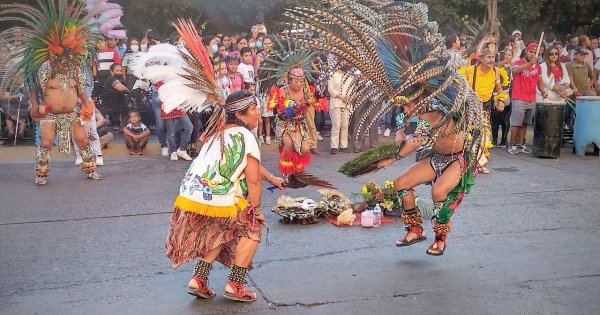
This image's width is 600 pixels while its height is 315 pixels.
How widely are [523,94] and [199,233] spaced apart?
30.1ft

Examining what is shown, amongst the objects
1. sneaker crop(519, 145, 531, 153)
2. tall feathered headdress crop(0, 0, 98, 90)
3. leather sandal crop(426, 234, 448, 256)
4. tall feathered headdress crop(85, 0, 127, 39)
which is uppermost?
tall feathered headdress crop(85, 0, 127, 39)

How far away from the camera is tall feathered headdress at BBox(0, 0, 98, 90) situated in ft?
30.9

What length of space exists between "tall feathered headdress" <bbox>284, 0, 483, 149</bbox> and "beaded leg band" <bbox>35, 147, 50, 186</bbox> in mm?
5018

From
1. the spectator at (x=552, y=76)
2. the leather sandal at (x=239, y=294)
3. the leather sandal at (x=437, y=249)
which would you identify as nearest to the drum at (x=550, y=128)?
the spectator at (x=552, y=76)

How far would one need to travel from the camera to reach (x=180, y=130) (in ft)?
39.3

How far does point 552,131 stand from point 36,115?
8.03m

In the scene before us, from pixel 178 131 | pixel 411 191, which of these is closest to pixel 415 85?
pixel 411 191

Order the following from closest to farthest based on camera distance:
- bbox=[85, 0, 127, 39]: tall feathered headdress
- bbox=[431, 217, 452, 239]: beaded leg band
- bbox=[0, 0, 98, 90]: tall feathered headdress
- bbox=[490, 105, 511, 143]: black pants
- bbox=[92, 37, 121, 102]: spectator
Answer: bbox=[431, 217, 452, 239]: beaded leg band, bbox=[0, 0, 98, 90]: tall feathered headdress, bbox=[85, 0, 127, 39]: tall feathered headdress, bbox=[490, 105, 511, 143]: black pants, bbox=[92, 37, 121, 102]: spectator

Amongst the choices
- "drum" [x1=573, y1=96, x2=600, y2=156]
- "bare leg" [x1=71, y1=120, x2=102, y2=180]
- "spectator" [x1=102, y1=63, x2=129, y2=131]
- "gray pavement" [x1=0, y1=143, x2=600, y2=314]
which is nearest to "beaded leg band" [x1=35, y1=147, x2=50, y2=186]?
"gray pavement" [x1=0, y1=143, x2=600, y2=314]

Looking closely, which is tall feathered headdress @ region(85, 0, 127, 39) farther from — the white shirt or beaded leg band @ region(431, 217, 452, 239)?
beaded leg band @ region(431, 217, 452, 239)

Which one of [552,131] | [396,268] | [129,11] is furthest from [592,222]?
[129,11]

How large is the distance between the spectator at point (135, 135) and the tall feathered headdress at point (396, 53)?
272 inches

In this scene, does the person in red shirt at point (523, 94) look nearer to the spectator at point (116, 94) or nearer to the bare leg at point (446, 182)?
the spectator at point (116, 94)

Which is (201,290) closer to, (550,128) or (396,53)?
(396,53)
